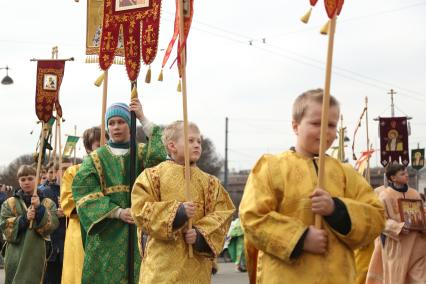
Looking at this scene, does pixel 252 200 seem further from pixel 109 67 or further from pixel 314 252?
pixel 109 67

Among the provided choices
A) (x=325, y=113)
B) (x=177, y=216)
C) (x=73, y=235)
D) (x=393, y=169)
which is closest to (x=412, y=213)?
(x=393, y=169)

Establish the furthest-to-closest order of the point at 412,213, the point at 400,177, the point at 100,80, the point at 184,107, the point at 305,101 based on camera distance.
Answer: the point at 400,177
the point at 412,213
the point at 100,80
the point at 184,107
the point at 305,101

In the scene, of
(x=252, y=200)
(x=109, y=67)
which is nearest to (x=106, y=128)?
(x=109, y=67)

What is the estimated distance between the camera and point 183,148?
601cm

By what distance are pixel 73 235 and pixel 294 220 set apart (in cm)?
413

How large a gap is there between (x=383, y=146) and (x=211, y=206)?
13.1 metres

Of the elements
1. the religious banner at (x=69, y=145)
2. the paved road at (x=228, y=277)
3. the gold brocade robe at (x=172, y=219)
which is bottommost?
the paved road at (x=228, y=277)

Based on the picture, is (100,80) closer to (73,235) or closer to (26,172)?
(73,235)

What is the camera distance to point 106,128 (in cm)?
719

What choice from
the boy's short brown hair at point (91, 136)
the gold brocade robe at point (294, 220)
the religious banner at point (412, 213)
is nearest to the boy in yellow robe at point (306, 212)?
the gold brocade robe at point (294, 220)

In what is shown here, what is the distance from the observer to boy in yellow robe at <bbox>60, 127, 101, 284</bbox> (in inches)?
306

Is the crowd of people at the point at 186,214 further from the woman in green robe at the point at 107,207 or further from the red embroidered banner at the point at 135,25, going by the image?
the red embroidered banner at the point at 135,25

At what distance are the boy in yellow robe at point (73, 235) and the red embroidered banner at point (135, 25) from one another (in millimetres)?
1372

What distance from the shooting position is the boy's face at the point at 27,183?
1001cm
